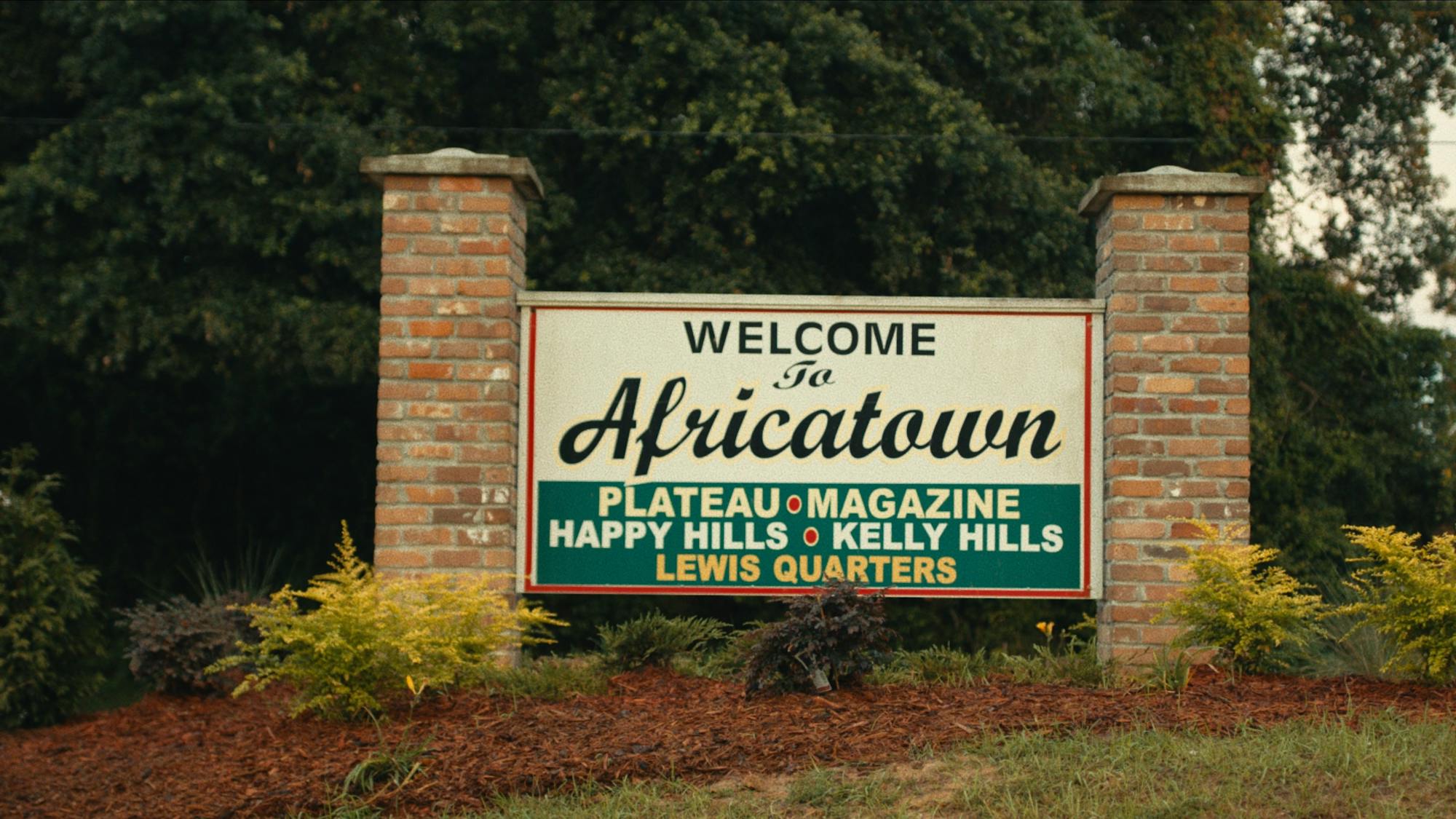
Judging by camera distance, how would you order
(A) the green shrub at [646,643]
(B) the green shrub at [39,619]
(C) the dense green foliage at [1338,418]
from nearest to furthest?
(A) the green shrub at [646,643] → (B) the green shrub at [39,619] → (C) the dense green foliage at [1338,418]

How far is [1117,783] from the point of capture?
197 inches

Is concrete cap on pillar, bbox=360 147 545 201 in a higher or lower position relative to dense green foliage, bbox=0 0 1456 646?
lower

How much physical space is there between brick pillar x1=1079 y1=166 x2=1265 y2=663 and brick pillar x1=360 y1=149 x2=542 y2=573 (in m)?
3.12

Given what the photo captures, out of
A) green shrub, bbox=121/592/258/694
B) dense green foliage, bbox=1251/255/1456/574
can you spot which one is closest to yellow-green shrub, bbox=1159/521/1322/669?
green shrub, bbox=121/592/258/694

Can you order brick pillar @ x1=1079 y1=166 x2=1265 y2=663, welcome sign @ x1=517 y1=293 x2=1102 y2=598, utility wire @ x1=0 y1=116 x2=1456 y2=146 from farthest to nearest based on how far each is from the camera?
1. utility wire @ x1=0 y1=116 x2=1456 y2=146
2. welcome sign @ x1=517 y1=293 x2=1102 y2=598
3. brick pillar @ x1=1079 y1=166 x2=1265 y2=663

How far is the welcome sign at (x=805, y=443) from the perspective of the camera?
7.93 meters

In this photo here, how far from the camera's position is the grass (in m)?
4.82

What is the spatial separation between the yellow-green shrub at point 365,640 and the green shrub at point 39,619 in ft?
10.4

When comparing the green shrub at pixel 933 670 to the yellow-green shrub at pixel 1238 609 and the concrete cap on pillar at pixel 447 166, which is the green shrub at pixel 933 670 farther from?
the concrete cap on pillar at pixel 447 166

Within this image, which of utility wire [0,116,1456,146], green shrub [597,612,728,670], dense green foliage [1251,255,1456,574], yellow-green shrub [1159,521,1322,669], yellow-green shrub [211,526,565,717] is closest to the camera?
yellow-green shrub [211,526,565,717]

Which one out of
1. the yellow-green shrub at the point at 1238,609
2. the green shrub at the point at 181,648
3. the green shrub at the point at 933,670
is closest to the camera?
the yellow-green shrub at the point at 1238,609

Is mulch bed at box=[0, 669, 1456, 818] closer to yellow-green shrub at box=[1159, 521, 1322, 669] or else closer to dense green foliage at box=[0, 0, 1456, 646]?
yellow-green shrub at box=[1159, 521, 1322, 669]

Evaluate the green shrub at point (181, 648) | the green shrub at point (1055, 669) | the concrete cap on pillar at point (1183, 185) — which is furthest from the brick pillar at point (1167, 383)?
the green shrub at point (181, 648)

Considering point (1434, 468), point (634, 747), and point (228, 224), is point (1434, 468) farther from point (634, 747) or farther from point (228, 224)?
point (634, 747)
